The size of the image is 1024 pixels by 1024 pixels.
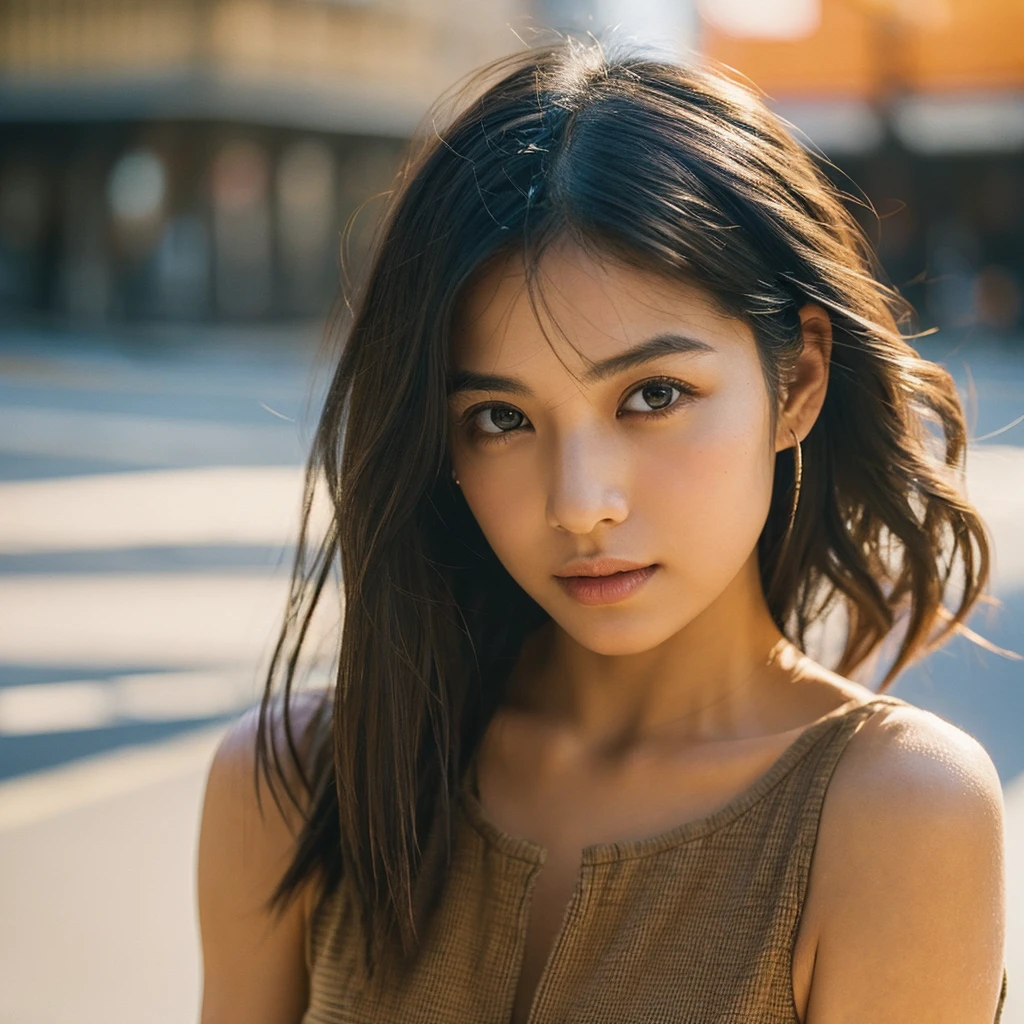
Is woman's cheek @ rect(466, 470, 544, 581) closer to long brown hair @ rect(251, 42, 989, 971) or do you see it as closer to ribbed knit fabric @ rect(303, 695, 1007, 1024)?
long brown hair @ rect(251, 42, 989, 971)

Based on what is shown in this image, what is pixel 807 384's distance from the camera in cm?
157

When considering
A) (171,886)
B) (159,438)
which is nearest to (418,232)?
(171,886)

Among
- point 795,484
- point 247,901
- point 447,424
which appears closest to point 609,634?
point 447,424

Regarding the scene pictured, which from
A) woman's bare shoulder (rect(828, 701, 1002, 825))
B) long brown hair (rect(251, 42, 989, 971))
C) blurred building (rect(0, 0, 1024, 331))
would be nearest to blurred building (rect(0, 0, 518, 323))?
blurred building (rect(0, 0, 1024, 331))

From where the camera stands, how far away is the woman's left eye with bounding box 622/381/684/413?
4.52ft

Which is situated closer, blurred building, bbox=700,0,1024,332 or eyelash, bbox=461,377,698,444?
eyelash, bbox=461,377,698,444

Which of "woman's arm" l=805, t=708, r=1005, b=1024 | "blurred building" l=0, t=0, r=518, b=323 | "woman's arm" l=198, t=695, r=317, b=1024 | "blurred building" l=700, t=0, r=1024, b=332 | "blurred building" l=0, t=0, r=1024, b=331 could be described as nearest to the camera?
"woman's arm" l=805, t=708, r=1005, b=1024

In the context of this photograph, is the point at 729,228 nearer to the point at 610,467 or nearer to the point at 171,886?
the point at 610,467

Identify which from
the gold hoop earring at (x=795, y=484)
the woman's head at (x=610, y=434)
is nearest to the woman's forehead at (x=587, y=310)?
the woman's head at (x=610, y=434)

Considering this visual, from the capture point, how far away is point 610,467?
4.44 ft

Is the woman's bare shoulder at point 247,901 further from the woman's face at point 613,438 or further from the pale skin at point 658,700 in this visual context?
the woman's face at point 613,438

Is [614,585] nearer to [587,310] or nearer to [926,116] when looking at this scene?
[587,310]

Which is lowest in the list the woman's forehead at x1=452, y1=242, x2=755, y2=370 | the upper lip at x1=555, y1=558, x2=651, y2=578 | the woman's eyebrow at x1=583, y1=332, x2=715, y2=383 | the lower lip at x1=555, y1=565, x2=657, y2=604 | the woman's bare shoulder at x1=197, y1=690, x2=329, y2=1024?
the woman's bare shoulder at x1=197, y1=690, x2=329, y2=1024

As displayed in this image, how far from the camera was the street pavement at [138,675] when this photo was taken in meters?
3.33
